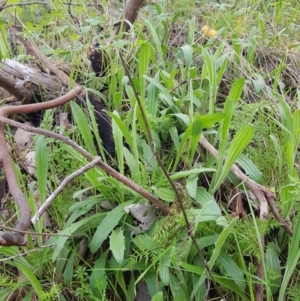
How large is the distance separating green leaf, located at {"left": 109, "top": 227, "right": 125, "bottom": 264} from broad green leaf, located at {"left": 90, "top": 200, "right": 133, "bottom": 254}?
18mm

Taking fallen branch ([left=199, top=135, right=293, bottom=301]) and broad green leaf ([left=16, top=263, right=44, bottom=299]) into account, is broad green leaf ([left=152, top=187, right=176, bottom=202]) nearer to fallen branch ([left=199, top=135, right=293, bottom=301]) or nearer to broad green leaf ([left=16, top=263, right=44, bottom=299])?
fallen branch ([left=199, top=135, right=293, bottom=301])

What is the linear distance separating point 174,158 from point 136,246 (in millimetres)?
381

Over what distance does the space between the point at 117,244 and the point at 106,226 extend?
7 centimetres

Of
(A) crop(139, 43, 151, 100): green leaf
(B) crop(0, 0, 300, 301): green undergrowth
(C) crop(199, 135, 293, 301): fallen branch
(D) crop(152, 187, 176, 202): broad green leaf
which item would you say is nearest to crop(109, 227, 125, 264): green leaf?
(B) crop(0, 0, 300, 301): green undergrowth

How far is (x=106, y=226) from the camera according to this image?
1.16 metres

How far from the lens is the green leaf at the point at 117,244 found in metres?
1.07

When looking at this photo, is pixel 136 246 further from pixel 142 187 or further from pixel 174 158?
pixel 174 158

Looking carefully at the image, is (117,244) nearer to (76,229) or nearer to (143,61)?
(76,229)

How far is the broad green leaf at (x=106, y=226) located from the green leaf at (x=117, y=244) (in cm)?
2

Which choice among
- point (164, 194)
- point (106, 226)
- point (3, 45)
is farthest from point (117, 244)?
point (3, 45)

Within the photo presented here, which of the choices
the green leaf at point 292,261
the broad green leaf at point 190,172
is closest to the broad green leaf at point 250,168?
the broad green leaf at point 190,172

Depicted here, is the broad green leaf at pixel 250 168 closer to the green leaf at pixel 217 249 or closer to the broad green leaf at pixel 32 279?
the green leaf at pixel 217 249

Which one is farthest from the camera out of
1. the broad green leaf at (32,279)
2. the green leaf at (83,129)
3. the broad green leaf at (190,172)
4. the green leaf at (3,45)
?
the green leaf at (3,45)

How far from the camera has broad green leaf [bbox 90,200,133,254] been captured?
44.8 inches
